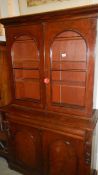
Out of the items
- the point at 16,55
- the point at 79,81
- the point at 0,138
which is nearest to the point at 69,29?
the point at 79,81

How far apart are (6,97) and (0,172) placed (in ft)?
3.44

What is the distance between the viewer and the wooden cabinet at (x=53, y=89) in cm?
138

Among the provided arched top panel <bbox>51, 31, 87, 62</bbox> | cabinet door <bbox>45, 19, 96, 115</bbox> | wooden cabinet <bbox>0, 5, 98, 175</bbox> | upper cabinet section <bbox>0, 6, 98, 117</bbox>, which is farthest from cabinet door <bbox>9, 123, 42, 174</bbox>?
arched top panel <bbox>51, 31, 87, 62</bbox>

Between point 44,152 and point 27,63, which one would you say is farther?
point 27,63

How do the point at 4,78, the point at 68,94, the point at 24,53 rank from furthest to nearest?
the point at 4,78 → the point at 24,53 → the point at 68,94

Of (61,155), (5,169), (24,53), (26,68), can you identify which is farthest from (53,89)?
(5,169)

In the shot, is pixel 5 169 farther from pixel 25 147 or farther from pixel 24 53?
pixel 24 53

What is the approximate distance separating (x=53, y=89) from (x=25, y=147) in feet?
2.73

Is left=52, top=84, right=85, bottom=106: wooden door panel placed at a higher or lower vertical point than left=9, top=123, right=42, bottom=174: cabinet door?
higher

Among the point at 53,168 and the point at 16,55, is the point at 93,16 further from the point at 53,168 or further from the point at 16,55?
the point at 53,168

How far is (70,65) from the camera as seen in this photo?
160 centimetres

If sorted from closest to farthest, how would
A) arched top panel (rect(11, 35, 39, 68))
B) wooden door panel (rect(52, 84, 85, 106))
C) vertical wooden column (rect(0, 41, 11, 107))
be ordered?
1. wooden door panel (rect(52, 84, 85, 106))
2. arched top panel (rect(11, 35, 39, 68))
3. vertical wooden column (rect(0, 41, 11, 107))

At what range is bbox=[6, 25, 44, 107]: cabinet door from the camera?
1589 mm

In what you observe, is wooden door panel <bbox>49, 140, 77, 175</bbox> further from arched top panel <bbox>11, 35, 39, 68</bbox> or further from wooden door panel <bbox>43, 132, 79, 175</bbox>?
arched top panel <bbox>11, 35, 39, 68</bbox>
